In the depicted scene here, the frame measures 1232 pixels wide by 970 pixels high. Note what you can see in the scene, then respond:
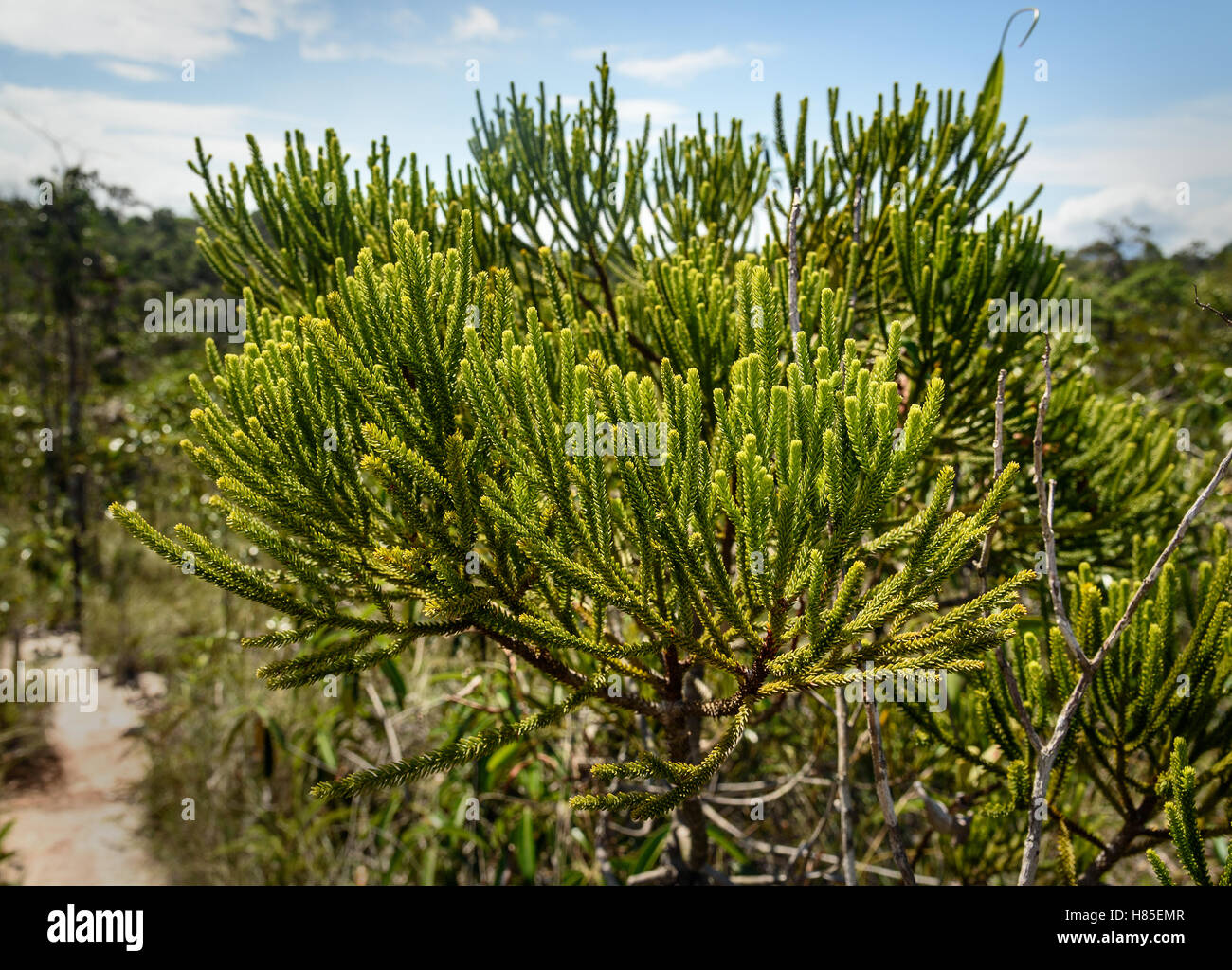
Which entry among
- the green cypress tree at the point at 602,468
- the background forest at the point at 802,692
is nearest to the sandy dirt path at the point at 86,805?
the background forest at the point at 802,692

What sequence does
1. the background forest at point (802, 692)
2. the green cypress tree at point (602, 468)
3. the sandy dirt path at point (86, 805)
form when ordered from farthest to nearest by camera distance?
the sandy dirt path at point (86, 805), the background forest at point (802, 692), the green cypress tree at point (602, 468)

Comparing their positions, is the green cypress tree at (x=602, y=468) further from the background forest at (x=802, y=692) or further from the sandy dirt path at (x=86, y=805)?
the sandy dirt path at (x=86, y=805)

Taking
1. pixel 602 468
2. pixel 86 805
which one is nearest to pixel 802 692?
pixel 602 468

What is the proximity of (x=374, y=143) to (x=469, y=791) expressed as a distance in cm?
259

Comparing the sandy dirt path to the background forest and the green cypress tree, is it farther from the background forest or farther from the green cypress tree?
the green cypress tree

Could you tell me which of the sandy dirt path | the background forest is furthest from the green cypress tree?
the sandy dirt path

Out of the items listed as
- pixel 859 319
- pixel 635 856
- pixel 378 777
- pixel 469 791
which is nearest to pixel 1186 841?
pixel 378 777

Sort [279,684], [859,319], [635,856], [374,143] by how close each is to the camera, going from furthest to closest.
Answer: [635,856], [859,319], [374,143], [279,684]

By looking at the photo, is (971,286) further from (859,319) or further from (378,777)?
(378,777)

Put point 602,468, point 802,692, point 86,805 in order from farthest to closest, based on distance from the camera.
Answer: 1. point 86,805
2. point 802,692
3. point 602,468

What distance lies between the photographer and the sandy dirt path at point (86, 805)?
4.63 meters

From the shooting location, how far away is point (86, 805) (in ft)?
17.6

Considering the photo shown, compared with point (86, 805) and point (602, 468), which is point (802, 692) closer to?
point (602, 468)

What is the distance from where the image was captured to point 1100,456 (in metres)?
1.92
